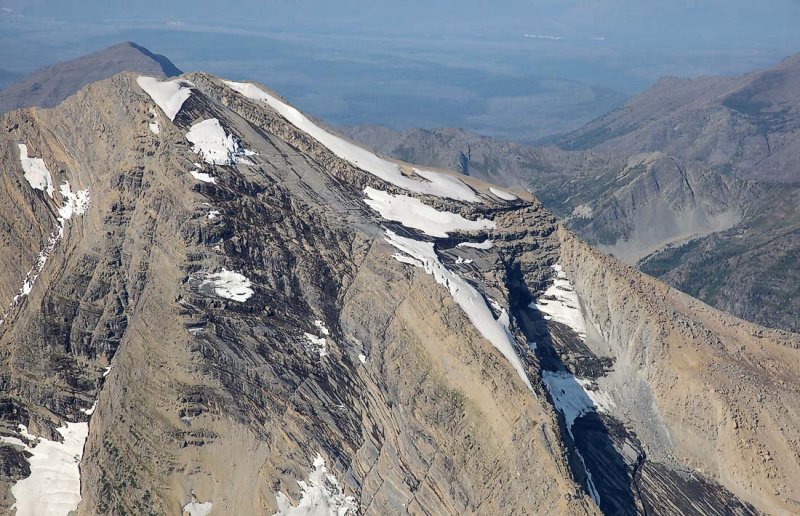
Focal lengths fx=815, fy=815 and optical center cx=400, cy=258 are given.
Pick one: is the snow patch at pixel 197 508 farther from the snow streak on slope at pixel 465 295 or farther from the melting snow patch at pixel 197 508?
the snow streak on slope at pixel 465 295

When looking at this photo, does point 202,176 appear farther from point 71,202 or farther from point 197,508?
point 197,508

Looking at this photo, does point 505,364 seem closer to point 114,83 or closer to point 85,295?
point 85,295

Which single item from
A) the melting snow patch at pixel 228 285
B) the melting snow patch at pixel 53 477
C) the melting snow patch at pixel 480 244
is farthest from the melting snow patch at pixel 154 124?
the melting snow patch at pixel 480 244

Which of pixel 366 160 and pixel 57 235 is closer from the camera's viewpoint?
pixel 57 235

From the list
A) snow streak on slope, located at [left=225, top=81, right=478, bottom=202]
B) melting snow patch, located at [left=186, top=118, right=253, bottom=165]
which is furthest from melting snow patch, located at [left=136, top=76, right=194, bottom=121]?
snow streak on slope, located at [left=225, top=81, right=478, bottom=202]

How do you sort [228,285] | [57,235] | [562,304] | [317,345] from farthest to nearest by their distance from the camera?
1. [562,304]
2. [57,235]
3. [317,345]
4. [228,285]

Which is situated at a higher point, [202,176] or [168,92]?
[168,92]

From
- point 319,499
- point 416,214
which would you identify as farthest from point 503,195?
point 319,499

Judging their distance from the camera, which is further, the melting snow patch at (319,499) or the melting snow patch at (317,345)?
the melting snow patch at (317,345)
